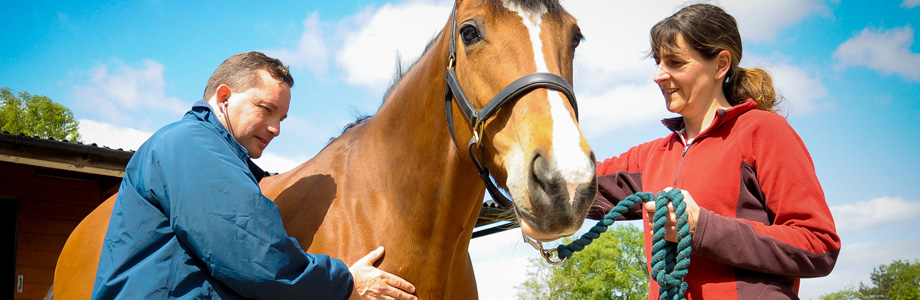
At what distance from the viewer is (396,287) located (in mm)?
2156

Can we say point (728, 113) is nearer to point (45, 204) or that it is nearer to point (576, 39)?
point (576, 39)

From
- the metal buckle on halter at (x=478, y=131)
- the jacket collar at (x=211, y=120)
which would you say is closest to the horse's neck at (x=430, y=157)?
the metal buckle on halter at (x=478, y=131)

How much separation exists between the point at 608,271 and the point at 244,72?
130 feet

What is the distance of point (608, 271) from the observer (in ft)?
129

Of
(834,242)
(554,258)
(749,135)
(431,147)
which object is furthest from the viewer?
(431,147)

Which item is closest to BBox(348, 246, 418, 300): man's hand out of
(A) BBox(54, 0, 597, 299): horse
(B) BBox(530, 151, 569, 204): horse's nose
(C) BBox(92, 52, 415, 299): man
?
(A) BBox(54, 0, 597, 299): horse

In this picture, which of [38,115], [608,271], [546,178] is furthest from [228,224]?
[608,271]

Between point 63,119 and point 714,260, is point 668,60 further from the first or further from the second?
point 63,119

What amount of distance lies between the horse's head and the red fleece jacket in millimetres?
442

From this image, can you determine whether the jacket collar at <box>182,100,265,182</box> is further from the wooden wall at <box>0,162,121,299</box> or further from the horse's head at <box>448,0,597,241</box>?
the wooden wall at <box>0,162,121,299</box>

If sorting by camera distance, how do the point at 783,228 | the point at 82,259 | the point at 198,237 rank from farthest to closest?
the point at 82,259, the point at 783,228, the point at 198,237

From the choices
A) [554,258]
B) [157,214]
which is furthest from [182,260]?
[554,258]

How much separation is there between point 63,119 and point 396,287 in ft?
98.0

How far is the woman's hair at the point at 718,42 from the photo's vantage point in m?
2.08
